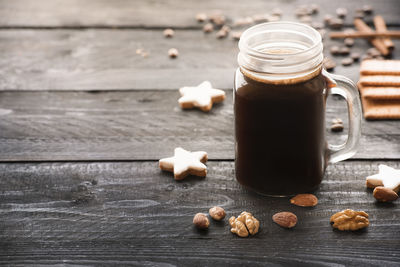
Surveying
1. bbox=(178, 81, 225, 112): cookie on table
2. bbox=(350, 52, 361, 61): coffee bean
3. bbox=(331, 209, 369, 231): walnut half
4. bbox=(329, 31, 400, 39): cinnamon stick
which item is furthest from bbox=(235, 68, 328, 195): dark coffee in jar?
bbox=(329, 31, 400, 39): cinnamon stick

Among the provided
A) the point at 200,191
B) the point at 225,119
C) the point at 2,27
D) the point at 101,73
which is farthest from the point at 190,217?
the point at 2,27

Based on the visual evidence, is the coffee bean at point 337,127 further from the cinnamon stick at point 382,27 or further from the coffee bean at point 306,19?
the coffee bean at point 306,19

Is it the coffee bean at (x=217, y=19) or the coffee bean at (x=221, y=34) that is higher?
the coffee bean at (x=217, y=19)

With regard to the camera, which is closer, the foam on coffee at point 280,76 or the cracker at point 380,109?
the foam on coffee at point 280,76

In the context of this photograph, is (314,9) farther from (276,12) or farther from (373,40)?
(373,40)

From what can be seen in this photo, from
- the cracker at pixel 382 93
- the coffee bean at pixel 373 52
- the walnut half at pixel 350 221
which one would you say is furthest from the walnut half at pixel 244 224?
the coffee bean at pixel 373 52

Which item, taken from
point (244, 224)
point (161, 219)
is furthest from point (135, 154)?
point (244, 224)
